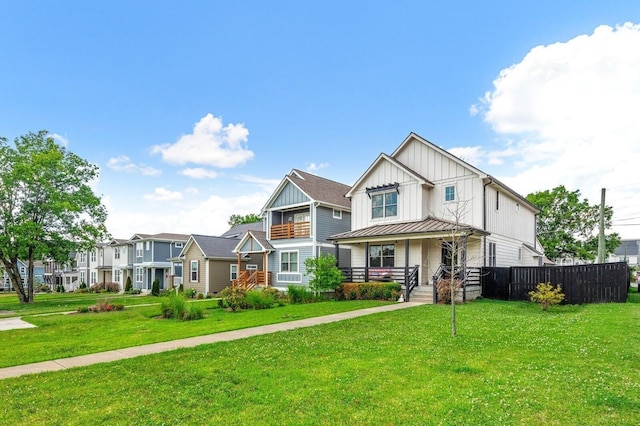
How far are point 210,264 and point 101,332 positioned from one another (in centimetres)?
2176

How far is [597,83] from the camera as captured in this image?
54.4 feet

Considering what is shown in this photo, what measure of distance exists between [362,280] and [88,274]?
162 feet

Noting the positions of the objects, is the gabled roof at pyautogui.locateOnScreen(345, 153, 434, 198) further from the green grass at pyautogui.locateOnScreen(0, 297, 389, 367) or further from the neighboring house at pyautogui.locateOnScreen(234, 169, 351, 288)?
the green grass at pyautogui.locateOnScreen(0, 297, 389, 367)

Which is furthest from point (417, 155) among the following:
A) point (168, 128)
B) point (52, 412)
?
point (52, 412)

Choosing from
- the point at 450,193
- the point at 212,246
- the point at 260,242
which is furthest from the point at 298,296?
the point at 212,246

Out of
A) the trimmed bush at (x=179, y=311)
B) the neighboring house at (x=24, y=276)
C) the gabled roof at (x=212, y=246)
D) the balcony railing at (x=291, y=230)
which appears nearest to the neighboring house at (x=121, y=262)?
the gabled roof at (x=212, y=246)

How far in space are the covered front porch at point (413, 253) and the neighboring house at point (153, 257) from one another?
1056 inches

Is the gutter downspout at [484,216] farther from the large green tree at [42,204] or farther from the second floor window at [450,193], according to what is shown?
the large green tree at [42,204]

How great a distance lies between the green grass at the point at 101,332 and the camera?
28.4 ft

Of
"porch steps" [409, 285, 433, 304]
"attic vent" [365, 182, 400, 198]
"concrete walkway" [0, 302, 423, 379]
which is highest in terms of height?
"attic vent" [365, 182, 400, 198]

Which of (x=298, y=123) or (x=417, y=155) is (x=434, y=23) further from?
(x=298, y=123)

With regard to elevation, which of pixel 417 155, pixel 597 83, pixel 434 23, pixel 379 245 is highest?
pixel 434 23

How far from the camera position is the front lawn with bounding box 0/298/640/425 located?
15.0 ft

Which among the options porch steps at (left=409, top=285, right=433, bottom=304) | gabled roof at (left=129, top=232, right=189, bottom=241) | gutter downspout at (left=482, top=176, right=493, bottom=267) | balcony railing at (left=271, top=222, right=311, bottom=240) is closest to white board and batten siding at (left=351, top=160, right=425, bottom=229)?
gutter downspout at (left=482, top=176, right=493, bottom=267)
